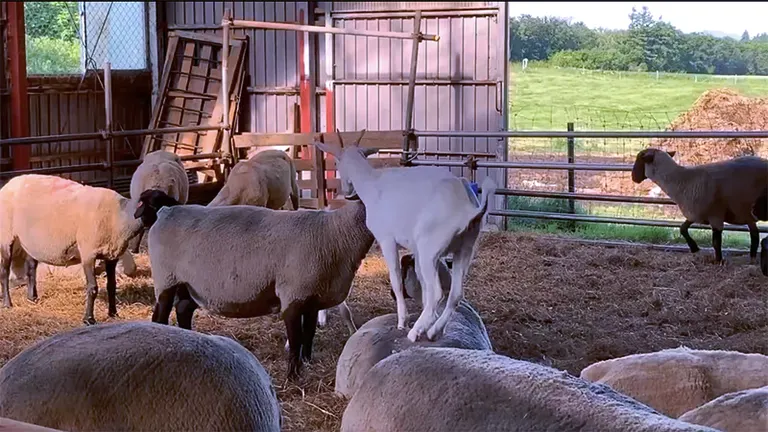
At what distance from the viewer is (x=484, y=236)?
10.3 metres

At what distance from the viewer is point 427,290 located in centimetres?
388

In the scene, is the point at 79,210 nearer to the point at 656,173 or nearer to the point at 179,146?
the point at 656,173

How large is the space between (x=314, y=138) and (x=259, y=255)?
6061 millimetres

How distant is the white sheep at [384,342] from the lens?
13.4 ft

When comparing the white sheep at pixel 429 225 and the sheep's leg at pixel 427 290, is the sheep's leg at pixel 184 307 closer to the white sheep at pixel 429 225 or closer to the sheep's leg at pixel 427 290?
the white sheep at pixel 429 225

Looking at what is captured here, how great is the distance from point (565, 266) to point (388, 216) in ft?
16.2

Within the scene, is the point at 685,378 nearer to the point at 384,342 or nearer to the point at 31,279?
the point at 384,342

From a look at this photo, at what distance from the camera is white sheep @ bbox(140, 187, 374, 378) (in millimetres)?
5008

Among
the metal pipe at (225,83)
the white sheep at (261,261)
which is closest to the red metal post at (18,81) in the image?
the metal pipe at (225,83)

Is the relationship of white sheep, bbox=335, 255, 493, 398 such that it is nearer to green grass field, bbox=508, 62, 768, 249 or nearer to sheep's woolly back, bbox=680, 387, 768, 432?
sheep's woolly back, bbox=680, 387, 768, 432

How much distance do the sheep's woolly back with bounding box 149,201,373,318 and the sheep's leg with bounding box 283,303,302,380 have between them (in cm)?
5

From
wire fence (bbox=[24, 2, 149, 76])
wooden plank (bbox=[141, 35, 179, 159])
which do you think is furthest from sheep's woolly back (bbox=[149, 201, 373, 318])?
wire fence (bbox=[24, 2, 149, 76])

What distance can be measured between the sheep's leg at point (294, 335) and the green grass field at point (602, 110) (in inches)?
177

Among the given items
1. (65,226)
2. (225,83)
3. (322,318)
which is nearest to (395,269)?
(322,318)
